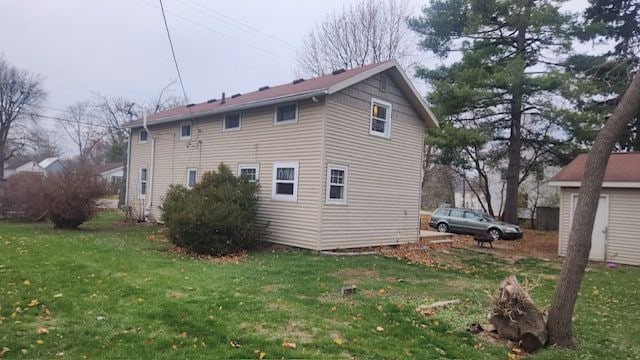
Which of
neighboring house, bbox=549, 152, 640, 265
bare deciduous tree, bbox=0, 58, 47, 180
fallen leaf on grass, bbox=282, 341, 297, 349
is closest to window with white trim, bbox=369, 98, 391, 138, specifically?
neighboring house, bbox=549, 152, 640, 265

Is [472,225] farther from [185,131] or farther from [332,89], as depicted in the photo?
[185,131]

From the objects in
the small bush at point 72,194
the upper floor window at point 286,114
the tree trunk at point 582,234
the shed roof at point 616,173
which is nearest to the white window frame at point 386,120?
the upper floor window at point 286,114

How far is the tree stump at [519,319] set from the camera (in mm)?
5516

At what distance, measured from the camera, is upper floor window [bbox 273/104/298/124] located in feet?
44.5

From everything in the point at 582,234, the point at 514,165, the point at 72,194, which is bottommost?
the point at 72,194

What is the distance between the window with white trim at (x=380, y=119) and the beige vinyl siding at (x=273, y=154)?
92.9 inches

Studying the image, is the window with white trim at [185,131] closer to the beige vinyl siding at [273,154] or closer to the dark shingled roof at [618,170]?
the beige vinyl siding at [273,154]

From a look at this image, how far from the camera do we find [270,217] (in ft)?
45.5

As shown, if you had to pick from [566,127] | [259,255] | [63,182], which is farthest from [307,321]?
[566,127]

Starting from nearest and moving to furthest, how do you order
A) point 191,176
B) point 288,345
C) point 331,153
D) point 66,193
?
point 288,345 < point 331,153 < point 66,193 < point 191,176

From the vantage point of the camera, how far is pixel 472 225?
70.4 ft

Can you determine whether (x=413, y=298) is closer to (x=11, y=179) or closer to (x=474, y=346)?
A: (x=474, y=346)

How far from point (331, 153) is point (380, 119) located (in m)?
2.81

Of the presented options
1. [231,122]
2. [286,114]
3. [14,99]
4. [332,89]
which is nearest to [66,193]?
[231,122]
